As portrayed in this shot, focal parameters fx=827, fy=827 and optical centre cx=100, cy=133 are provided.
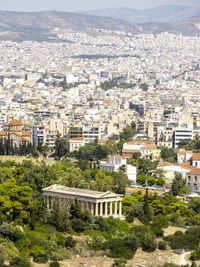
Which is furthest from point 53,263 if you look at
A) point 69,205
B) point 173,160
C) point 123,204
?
point 173,160

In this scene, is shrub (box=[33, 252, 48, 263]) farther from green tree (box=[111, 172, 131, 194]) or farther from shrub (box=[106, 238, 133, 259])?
green tree (box=[111, 172, 131, 194])

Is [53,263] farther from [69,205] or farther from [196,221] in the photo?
[196,221]

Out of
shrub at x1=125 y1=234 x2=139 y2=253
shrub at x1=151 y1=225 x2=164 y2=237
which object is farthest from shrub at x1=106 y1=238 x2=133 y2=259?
shrub at x1=151 y1=225 x2=164 y2=237

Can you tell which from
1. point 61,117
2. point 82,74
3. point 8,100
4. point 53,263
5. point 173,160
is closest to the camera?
point 53,263

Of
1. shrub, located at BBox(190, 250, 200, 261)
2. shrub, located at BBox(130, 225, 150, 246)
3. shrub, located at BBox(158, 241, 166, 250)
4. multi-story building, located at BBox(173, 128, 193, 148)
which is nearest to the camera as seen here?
shrub, located at BBox(190, 250, 200, 261)

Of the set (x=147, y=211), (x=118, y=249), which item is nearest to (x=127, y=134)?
(x=147, y=211)

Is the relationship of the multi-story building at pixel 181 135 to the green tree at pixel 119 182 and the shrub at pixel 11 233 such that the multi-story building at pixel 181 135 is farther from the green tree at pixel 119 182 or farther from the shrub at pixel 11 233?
the shrub at pixel 11 233

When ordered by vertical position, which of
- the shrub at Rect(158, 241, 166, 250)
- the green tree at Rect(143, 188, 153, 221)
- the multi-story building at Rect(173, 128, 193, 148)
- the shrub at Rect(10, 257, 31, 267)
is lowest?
the shrub at Rect(158, 241, 166, 250)

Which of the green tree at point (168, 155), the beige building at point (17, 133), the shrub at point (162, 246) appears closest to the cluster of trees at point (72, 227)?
the shrub at point (162, 246)
